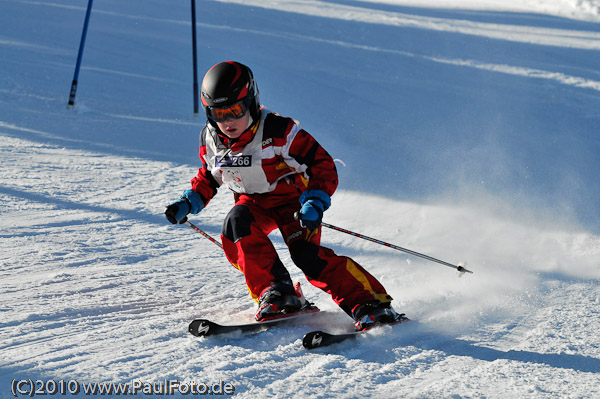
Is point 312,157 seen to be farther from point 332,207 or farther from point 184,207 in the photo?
point 332,207

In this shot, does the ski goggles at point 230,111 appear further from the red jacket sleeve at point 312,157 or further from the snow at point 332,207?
the snow at point 332,207

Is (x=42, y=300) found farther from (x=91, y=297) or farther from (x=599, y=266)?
(x=599, y=266)

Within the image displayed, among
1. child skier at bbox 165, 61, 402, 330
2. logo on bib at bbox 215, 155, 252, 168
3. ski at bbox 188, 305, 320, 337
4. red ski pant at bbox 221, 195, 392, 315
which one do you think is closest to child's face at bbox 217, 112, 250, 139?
child skier at bbox 165, 61, 402, 330

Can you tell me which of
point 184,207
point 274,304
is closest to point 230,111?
point 184,207

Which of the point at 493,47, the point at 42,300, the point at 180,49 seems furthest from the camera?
the point at 493,47

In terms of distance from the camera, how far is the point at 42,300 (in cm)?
349

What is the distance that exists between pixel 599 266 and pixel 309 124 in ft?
16.4

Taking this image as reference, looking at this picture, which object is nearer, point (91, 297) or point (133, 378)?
point (133, 378)

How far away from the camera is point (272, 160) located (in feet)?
11.3

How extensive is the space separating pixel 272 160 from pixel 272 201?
10.5 inches

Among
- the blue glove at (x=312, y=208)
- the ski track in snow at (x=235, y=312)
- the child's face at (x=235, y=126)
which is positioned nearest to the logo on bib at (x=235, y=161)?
the child's face at (x=235, y=126)

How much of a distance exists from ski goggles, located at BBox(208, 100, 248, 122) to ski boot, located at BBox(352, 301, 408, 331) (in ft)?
3.84

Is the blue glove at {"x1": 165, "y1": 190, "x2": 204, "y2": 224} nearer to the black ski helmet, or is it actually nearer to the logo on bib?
the logo on bib

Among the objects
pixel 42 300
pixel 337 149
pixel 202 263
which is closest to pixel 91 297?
pixel 42 300
